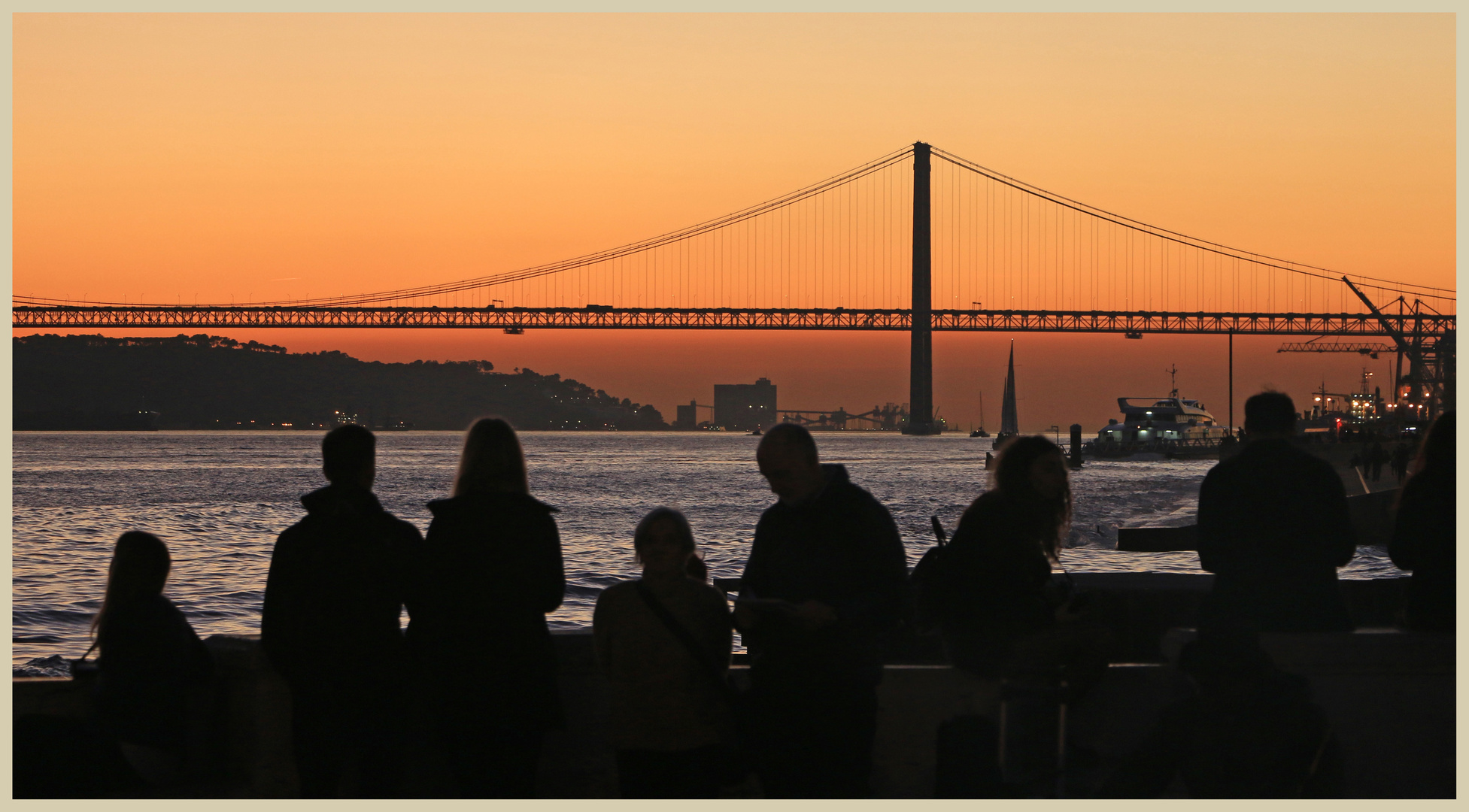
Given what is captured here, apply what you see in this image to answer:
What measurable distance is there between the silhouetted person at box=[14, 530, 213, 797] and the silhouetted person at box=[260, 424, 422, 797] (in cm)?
43

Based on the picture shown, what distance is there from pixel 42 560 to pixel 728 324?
227ft

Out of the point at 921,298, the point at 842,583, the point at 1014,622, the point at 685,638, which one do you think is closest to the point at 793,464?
the point at 842,583

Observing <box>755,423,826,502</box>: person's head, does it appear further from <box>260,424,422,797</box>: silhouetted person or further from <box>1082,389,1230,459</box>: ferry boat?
<box>1082,389,1230,459</box>: ferry boat

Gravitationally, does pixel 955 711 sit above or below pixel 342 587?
below

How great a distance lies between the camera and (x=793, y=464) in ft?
9.98

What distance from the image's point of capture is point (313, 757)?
10.6 ft

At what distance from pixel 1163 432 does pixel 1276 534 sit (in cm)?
8916

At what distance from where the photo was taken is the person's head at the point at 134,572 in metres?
3.41

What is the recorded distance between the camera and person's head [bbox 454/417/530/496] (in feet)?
9.95

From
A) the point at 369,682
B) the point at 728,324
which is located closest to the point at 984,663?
the point at 369,682

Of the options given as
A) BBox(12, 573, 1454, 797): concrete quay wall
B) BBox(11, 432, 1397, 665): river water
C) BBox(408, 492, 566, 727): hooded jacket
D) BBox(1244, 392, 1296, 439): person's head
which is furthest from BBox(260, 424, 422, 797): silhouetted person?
BBox(11, 432, 1397, 665): river water

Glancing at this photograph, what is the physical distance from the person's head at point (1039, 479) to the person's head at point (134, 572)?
2.21 metres

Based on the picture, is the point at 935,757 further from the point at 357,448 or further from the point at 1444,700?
the point at 357,448

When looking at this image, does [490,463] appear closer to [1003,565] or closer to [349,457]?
[349,457]
